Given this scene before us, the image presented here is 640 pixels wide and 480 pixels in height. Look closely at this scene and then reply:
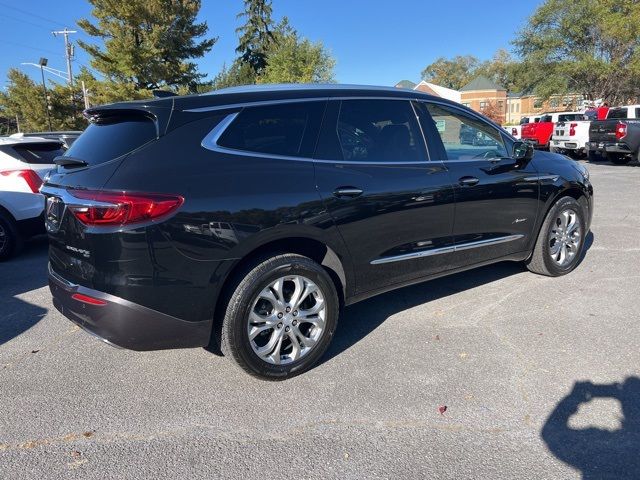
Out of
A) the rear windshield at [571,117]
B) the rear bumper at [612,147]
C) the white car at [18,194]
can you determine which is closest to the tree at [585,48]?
the rear windshield at [571,117]

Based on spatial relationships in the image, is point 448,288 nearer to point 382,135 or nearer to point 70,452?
point 382,135

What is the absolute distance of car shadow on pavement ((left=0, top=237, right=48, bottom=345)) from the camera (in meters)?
4.23

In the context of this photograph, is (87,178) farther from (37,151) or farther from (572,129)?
(572,129)

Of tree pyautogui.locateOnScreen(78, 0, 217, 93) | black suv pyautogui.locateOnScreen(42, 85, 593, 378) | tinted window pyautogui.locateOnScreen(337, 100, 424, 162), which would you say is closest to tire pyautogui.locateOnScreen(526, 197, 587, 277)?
black suv pyautogui.locateOnScreen(42, 85, 593, 378)

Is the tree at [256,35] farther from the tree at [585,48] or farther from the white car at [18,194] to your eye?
the white car at [18,194]

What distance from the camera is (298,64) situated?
104 ft

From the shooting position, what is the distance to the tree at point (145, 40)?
26047mm

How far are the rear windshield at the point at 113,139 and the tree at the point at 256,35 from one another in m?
45.9

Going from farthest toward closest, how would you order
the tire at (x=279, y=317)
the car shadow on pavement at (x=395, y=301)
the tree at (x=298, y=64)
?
the tree at (x=298, y=64) → the car shadow on pavement at (x=395, y=301) → the tire at (x=279, y=317)

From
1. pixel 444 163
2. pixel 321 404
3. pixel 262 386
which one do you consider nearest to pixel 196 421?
pixel 262 386

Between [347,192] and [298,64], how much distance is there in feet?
99.9

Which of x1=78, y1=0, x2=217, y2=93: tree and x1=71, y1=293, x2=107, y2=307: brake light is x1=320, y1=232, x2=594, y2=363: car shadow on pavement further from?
x1=78, y1=0, x2=217, y2=93: tree

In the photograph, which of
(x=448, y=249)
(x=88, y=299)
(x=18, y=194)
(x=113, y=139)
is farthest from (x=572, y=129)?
(x=88, y=299)

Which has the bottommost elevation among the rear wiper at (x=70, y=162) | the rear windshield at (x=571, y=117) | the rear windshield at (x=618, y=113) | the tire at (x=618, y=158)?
the tire at (x=618, y=158)
